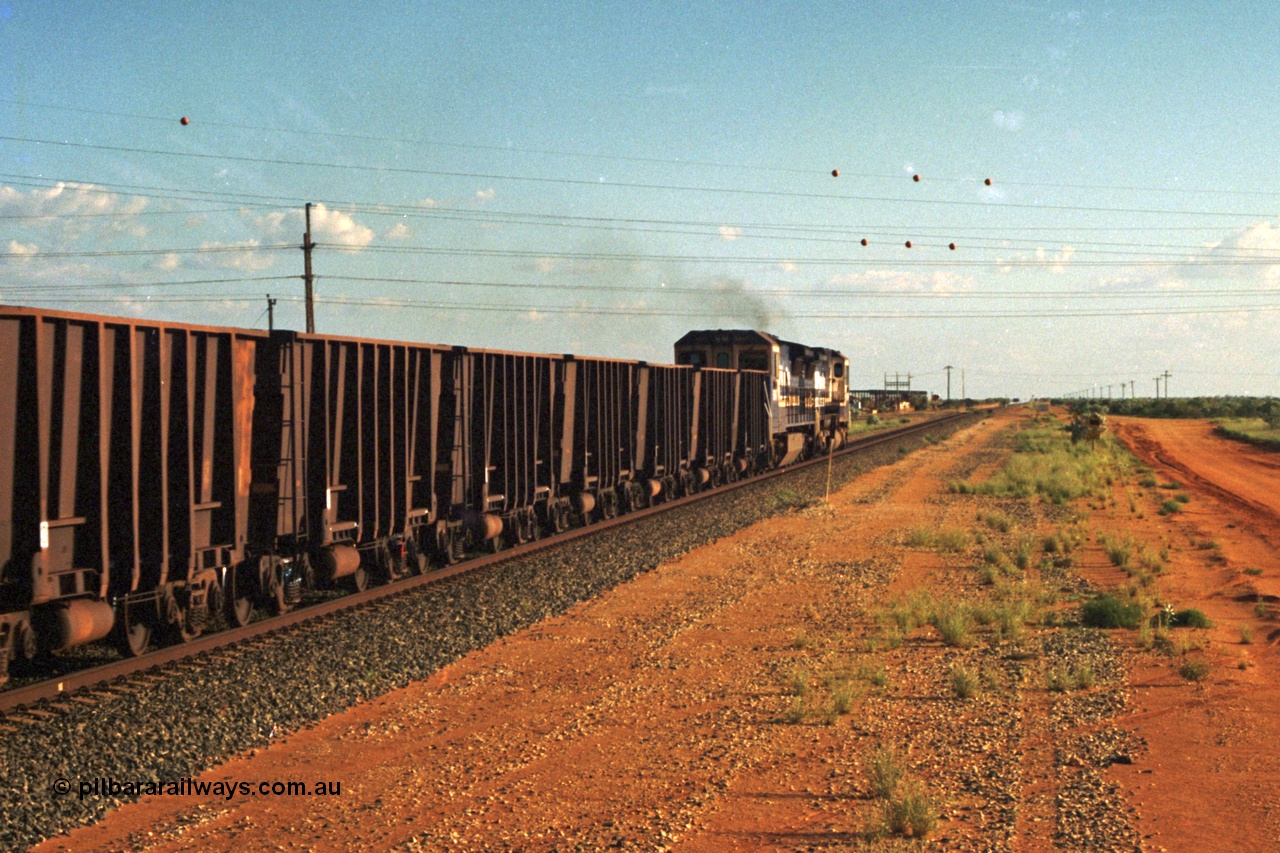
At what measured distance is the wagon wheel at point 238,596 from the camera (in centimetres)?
1228

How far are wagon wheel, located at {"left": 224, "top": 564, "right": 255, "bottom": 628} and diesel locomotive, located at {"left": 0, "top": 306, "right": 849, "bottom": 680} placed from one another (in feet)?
0.10

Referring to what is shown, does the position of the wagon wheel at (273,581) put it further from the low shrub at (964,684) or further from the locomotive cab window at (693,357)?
the locomotive cab window at (693,357)

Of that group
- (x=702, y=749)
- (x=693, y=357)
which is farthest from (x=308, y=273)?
(x=702, y=749)

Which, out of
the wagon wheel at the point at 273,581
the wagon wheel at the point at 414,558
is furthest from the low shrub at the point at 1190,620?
the wagon wheel at the point at 273,581

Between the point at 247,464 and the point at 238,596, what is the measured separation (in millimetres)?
1778

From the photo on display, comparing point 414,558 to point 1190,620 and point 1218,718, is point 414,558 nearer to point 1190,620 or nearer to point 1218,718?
point 1190,620

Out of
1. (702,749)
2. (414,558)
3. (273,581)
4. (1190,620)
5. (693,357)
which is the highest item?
(693,357)

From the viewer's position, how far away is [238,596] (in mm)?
12570

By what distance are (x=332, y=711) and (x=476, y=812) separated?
2.96 meters

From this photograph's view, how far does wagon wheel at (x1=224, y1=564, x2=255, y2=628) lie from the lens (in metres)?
12.3

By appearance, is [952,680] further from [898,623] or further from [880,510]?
[880,510]

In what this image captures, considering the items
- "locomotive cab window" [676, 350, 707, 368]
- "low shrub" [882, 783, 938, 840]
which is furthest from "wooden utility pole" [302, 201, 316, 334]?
"low shrub" [882, 783, 938, 840]

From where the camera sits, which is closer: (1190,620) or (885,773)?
(885,773)

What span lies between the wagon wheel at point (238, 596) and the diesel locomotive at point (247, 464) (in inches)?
1.2
